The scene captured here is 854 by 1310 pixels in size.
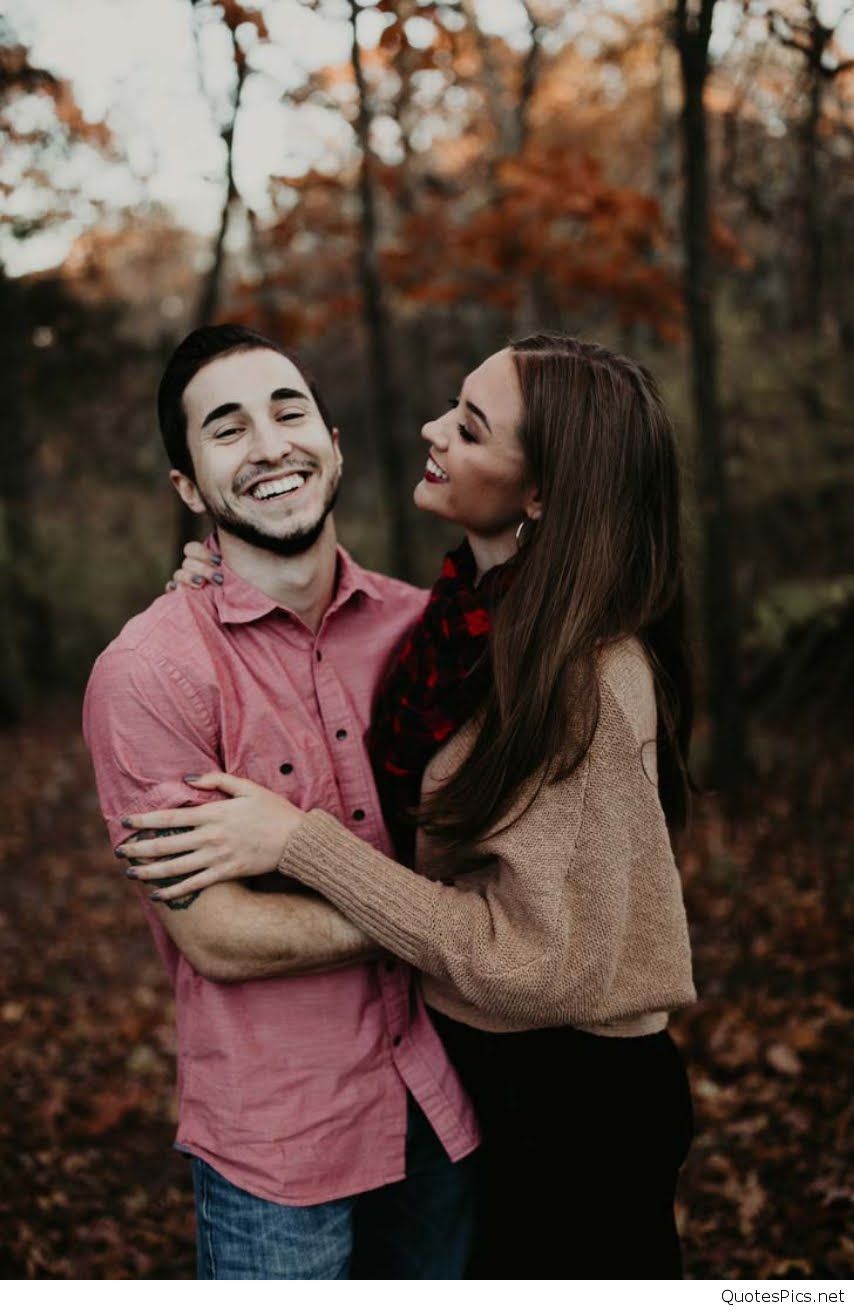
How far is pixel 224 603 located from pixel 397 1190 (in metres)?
1.41

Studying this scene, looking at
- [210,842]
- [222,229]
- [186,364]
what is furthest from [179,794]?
[222,229]

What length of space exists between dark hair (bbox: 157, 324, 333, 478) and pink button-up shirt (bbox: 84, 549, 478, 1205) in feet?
1.19

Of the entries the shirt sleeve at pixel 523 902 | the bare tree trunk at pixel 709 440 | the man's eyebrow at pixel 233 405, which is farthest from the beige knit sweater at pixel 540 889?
the bare tree trunk at pixel 709 440

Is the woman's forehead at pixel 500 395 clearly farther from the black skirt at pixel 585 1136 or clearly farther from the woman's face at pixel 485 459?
the black skirt at pixel 585 1136

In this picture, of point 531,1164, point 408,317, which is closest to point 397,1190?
point 531,1164

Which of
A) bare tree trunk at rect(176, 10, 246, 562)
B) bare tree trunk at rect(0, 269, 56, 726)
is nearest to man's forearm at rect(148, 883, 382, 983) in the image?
bare tree trunk at rect(176, 10, 246, 562)

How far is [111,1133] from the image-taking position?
4.29 metres

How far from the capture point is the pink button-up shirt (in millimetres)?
2061

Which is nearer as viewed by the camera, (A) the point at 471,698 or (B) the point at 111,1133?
(A) the point at 471,698

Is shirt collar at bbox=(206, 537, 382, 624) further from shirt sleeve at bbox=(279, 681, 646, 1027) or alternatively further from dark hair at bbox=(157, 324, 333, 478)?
shirt sleeve at bbox=(279, 681, 646, 1027)

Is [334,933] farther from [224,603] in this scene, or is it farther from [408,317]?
[408,317]

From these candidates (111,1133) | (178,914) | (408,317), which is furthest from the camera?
(408,317)

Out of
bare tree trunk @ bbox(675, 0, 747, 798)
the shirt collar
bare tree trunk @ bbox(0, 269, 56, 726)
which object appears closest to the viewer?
the shirt collar
